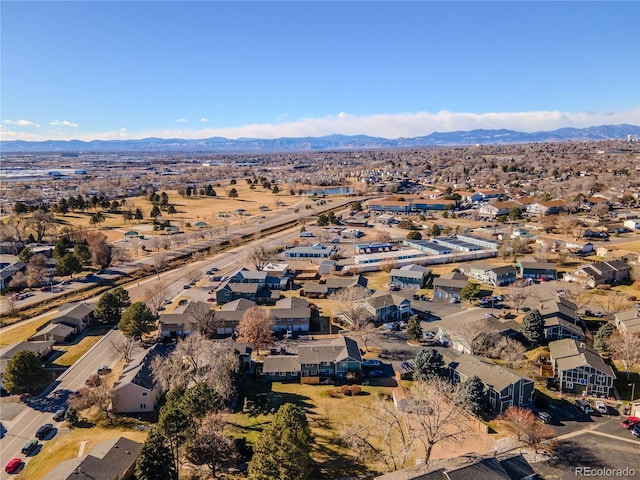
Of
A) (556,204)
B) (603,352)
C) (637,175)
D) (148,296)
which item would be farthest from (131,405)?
(637,175)

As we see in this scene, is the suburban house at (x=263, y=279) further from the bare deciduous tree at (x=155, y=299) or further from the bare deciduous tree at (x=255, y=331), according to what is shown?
the bare deciduous tree at (x=255, y=331)

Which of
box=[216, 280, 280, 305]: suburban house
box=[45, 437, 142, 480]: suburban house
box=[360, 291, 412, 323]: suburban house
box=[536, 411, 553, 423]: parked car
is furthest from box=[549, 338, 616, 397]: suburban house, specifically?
box=[216, 280, 280, 305]: suburban house

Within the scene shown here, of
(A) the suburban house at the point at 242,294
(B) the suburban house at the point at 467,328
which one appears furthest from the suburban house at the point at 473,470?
(A) the suburban house at the point at 242,294

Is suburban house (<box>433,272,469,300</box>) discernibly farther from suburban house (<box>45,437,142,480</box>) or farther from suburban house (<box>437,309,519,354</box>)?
suburban house (<box>45,437,142,480</box>)

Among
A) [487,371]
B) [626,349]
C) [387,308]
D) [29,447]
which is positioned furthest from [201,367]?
[626,349]

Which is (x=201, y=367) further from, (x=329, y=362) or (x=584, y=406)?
(x=584, y=406)

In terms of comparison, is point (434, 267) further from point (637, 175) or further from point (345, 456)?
point (637, 175)
